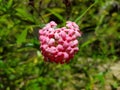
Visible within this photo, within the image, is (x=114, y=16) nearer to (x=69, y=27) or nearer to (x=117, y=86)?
(x=117, y=86)

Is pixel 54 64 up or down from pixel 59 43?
up

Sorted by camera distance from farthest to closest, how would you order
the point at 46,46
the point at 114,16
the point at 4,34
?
the point at 114,16 → the point at 4,34 → the point at 46,46

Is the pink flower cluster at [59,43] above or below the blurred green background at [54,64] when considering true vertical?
below

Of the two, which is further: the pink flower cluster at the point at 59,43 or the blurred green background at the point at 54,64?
the blurred green background at the point at 54,64

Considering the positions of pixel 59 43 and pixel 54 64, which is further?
pixel 54 64

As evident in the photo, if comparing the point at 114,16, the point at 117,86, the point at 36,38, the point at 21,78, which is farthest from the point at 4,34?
the point at 114,16

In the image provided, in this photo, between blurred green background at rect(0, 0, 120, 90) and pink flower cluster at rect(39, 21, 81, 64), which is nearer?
pink flower cluster at rect(39, 21, 81, 64)

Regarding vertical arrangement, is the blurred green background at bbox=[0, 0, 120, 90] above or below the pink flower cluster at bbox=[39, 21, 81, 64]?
above

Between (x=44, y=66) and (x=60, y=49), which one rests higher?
(x=44, y=66)
